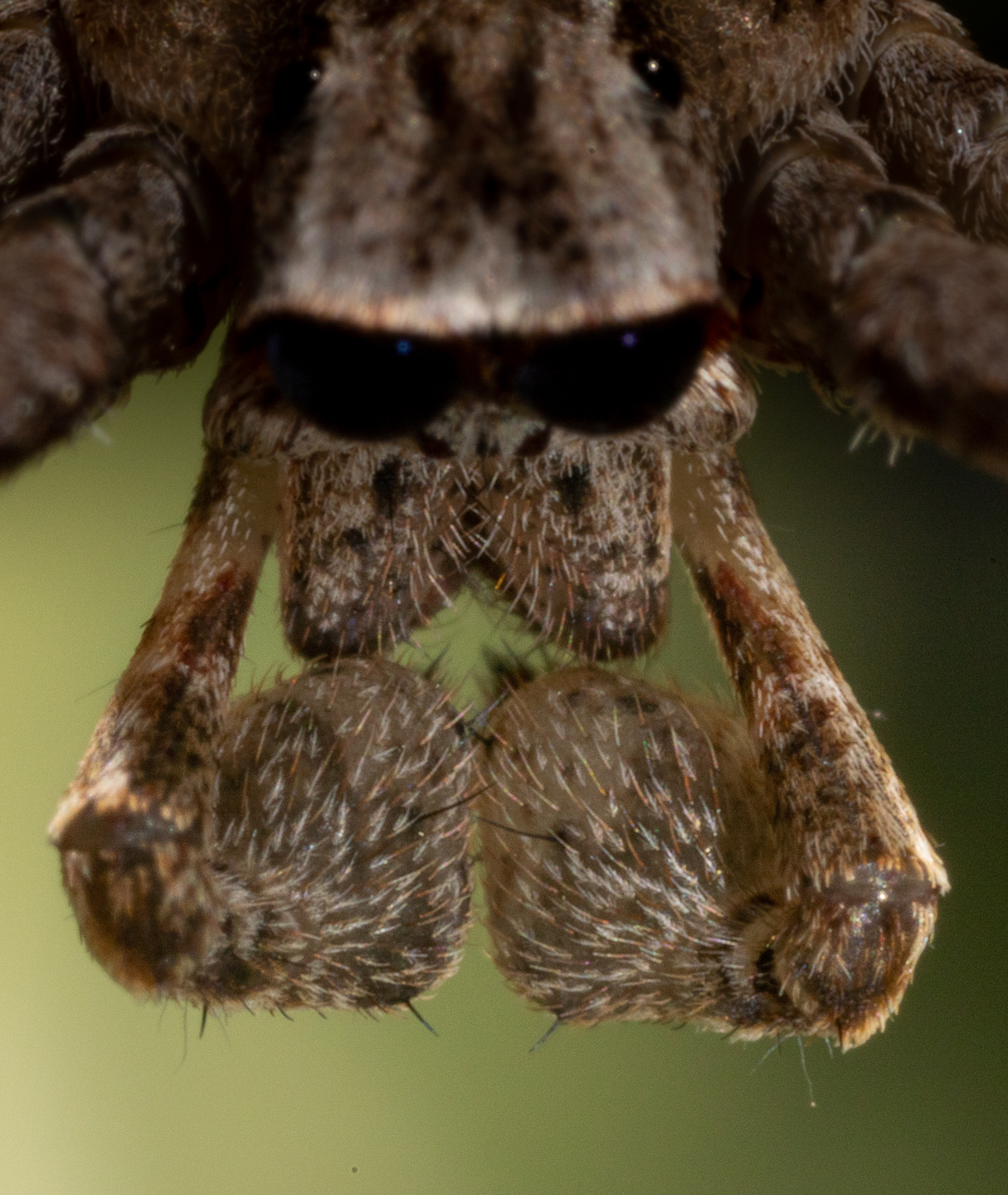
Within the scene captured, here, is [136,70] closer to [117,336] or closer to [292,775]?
[117,336]

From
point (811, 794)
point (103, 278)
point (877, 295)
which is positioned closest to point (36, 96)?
point (103, 278)

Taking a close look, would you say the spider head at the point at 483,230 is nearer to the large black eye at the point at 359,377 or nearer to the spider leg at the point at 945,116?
the large black eye at the point at 359,377

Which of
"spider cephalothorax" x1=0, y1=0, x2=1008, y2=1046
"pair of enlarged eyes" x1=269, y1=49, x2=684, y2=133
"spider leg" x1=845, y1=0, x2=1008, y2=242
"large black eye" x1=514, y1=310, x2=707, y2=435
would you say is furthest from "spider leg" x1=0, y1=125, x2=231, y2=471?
"spider leg" x1=845, y1=0, x2=1008, y2=242

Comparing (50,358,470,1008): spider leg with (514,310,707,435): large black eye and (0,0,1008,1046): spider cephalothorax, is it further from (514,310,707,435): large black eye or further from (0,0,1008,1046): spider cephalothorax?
(514,310,707,435): large black eye

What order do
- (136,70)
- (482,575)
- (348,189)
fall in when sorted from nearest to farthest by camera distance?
(348,189) < (136,70) < (482,575)

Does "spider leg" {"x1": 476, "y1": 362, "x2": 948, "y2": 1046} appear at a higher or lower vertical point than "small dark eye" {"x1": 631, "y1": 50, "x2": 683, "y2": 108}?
lower

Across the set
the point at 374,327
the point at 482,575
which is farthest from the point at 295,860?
the point at 374,327

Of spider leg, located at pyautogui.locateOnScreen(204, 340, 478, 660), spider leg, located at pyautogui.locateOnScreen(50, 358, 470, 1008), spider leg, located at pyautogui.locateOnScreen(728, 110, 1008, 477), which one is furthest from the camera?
spider leg, located at pyautogui.locateOnScreen(204, 340, 478, 660)
